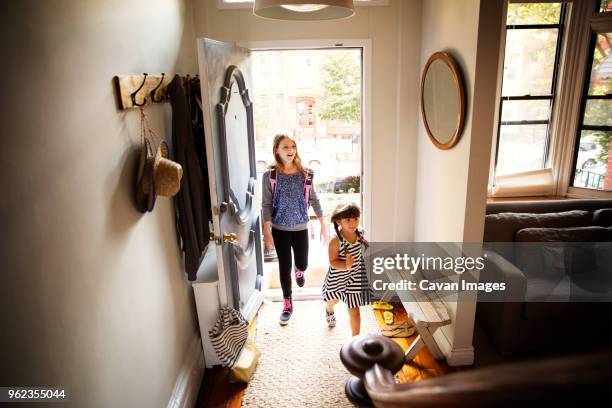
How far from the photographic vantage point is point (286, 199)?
2.76 metres

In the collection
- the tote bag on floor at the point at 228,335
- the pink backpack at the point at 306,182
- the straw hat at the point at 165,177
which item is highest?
the straw hat at the point at 165,177

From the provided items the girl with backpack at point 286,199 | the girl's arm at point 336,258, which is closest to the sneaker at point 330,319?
the girl with backpack at point 286,199

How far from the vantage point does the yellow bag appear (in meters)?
2.37

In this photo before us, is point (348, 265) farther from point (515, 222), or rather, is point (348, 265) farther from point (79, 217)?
point (79, 217)

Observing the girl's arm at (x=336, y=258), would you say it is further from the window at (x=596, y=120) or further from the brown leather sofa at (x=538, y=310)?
the window at (x=596, y=120)

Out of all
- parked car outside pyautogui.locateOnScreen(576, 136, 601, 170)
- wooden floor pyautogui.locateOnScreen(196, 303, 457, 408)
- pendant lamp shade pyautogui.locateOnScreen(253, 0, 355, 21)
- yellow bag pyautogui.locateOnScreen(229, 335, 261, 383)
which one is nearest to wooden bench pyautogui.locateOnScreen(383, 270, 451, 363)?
wooden floor pyautogui.locateOnScreen(196, 303, 457, 408)

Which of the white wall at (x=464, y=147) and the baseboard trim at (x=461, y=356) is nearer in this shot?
the white wall at (x=464, y=147)

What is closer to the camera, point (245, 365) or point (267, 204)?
point (245, 365)

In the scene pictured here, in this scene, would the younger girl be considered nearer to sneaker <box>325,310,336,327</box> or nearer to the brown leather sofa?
sneaker <box>325,310,336,327</box>

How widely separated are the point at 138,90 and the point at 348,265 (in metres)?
1.51

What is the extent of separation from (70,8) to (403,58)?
234 centimetres

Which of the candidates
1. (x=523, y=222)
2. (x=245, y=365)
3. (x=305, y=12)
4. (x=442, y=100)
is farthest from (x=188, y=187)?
(x=523, y=222)

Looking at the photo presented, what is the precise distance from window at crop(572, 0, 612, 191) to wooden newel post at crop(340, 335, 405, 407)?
3712mm

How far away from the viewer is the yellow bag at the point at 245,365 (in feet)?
7.77
